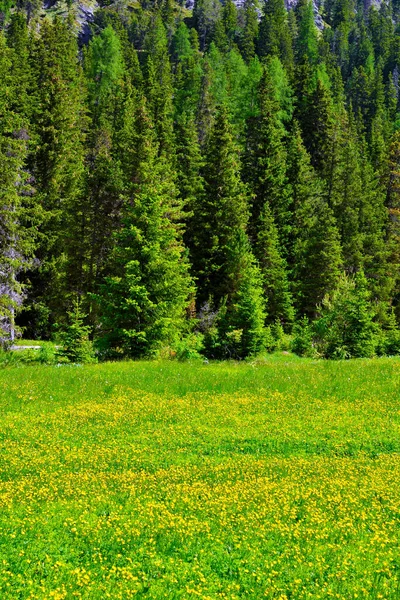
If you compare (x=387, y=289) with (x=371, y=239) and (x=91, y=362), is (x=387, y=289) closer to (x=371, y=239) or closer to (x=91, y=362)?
(x=371, y=239)

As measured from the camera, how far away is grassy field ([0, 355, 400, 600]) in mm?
6730

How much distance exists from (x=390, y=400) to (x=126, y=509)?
442 inches

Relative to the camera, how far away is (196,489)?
9578mm

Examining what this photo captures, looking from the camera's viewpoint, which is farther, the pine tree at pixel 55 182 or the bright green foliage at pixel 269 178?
the bright green foliage at pixel 269 178

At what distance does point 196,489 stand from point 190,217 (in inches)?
1414

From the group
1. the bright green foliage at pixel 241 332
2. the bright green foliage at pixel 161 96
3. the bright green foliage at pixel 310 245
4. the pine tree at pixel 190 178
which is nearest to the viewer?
the bright green foliage at pixel 241 332

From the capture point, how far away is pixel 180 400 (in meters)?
16.4

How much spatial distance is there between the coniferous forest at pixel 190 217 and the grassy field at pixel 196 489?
820cm

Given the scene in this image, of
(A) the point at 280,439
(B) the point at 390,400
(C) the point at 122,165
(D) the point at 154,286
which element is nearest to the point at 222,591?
(A) the point at 280,439

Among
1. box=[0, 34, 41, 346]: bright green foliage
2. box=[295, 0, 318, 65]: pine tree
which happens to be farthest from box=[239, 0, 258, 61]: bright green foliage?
box=[0, 34, 41, 346]: bright green foliage

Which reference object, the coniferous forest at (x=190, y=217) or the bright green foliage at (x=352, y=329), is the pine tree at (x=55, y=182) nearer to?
the coniferous forest at (x=190, y=217)

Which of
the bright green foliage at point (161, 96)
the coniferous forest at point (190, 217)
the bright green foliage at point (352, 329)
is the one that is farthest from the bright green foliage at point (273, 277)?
the bright green foliage at point (161, 96)

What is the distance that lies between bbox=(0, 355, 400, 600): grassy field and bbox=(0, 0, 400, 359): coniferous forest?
820cm

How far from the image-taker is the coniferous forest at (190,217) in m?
26.1
